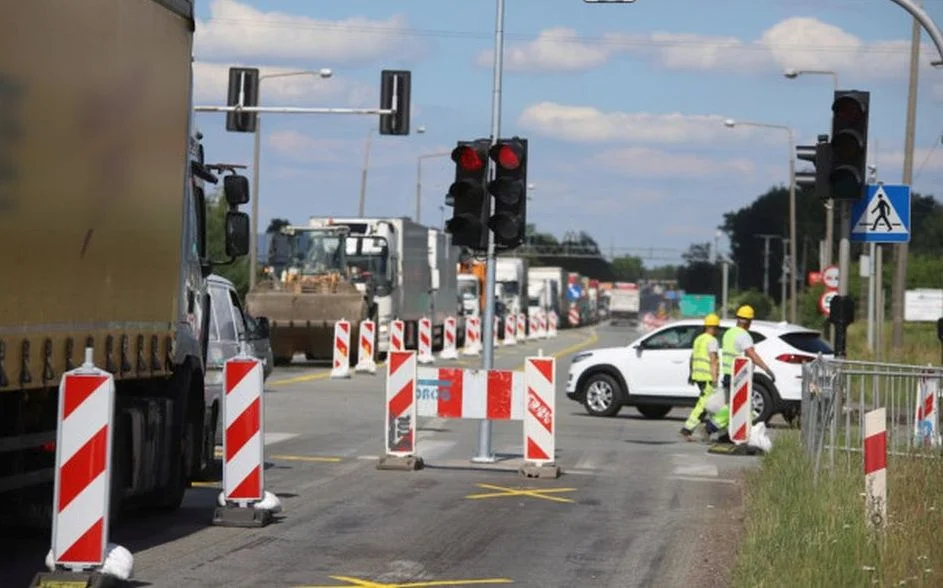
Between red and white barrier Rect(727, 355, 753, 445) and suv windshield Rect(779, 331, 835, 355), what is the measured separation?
5.73m

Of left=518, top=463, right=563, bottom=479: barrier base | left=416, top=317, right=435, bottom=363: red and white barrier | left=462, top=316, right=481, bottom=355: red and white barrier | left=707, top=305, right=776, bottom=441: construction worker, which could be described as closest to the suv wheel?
left=707, top=305, right=776, bottom=441: construction worker

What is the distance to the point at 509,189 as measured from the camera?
20.2m

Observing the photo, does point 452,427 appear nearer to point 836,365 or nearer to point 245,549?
point 836,365

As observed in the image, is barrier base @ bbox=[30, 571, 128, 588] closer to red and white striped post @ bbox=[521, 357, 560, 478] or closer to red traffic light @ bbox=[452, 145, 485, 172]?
red and white striped post @ bbox=[521, 357, 560, 478]

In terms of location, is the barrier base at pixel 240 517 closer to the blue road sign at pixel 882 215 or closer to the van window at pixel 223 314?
the van window at pixel 223 314

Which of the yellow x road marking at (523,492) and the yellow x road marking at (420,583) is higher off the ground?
the yellow x road marking at (420,583)

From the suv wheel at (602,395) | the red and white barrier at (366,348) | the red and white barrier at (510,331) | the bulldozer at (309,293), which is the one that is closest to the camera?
the suv wheel at (602,395)

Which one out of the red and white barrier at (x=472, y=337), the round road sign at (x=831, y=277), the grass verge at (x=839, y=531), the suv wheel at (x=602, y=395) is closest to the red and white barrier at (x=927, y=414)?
the grass verge at (x=839, y=531)

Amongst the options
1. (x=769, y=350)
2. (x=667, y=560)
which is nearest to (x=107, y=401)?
(x=667, y=560)

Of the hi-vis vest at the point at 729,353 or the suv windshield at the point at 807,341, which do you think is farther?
the suv windshield at the point at 807,341

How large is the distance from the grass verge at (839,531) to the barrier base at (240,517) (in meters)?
3.40

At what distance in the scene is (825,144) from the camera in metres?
19.0

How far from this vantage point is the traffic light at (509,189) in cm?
2019

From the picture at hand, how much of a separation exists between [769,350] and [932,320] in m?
55.3
